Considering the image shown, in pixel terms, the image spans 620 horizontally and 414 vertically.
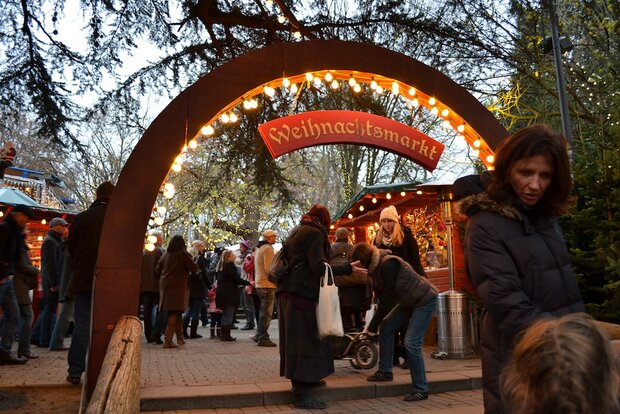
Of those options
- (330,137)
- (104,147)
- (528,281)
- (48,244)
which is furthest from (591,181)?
(104,147)

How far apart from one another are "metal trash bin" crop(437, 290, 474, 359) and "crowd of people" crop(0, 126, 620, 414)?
0.83 meters

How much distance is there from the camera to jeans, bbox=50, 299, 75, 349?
8312mm

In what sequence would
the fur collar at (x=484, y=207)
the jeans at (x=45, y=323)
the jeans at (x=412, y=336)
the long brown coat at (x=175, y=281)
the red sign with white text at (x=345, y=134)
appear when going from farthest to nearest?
the long brown coat at (x=175, y=281) → the jeans at (x=45, y=323) → the red sign with white text at (x=345, y=134) → the jeans at (x=412, y=336) → the fur collar at (x=484, y=207)

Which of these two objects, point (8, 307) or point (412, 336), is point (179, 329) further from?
point (412, 336)

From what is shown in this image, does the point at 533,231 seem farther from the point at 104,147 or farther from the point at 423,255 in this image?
the point at 104,147

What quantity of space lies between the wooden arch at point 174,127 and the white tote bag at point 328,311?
1.93 metres

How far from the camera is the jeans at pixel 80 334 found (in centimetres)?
620

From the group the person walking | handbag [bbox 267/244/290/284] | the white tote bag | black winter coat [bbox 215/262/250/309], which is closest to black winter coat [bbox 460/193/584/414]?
the white tote bag

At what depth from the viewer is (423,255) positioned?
1286 centimetres

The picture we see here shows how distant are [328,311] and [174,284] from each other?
198 inches

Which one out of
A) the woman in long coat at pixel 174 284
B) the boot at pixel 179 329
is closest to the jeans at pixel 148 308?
the woman in long coat at pixel 174 284

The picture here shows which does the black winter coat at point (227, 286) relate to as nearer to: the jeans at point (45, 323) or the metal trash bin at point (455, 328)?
the jeans at point (45, 323)

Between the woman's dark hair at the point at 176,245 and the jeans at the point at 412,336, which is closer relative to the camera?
the jeans at the point at 412,336

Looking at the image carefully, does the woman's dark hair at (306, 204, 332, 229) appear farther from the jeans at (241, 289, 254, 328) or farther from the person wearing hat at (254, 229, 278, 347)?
the jeans at (241, 289, 254, 328)
